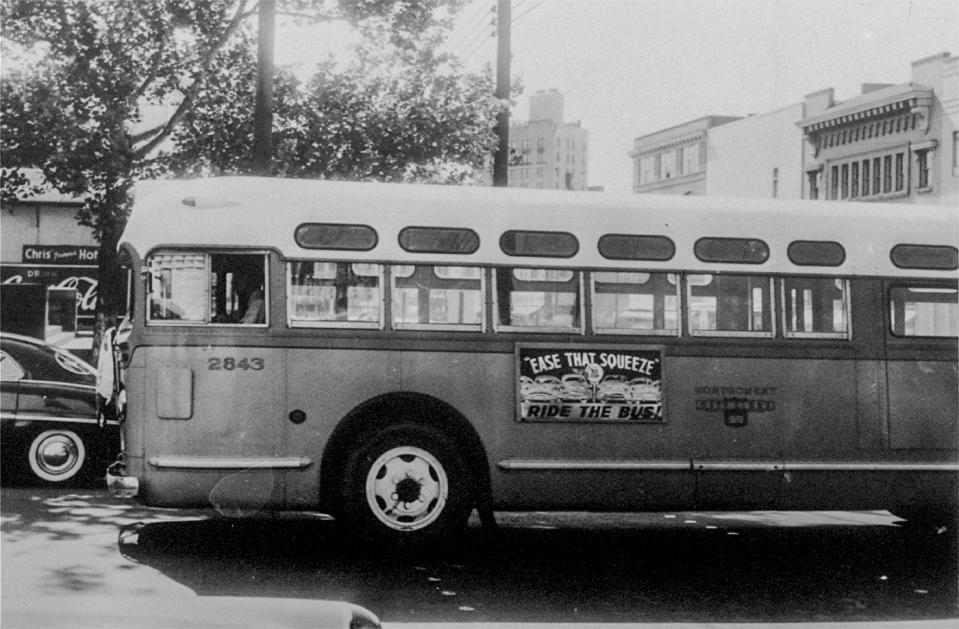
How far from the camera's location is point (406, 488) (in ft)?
23.9

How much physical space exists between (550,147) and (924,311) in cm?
15354

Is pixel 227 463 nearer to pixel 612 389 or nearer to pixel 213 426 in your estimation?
pixel 213 426

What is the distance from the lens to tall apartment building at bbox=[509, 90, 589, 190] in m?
151

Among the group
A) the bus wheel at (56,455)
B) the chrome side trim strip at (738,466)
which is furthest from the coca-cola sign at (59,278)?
the chrome side trim strip at (738,466)

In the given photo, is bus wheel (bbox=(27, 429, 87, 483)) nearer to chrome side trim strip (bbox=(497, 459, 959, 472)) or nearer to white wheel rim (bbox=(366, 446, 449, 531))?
white wheel rim (bbox=(366, 446, 449, 531))

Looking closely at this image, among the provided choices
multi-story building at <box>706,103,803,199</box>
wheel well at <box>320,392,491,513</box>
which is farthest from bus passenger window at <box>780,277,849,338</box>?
multi-story building at <box>706,103,803,199</box>

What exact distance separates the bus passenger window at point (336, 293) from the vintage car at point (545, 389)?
3.84ft

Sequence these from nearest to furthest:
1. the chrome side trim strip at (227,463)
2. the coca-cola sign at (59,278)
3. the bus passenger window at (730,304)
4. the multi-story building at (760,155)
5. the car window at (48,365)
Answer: the chrome side trim strip at (227,463), the bus passenger window at (730,304), the car window at (48,365), the coca-cola sign at (59,278), the multi-story building at (760,155)

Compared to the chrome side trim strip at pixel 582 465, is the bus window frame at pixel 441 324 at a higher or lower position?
higher

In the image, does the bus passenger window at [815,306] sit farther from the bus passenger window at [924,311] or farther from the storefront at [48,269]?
the storefront at [48,269]

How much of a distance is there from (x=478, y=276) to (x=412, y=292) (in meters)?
0.47

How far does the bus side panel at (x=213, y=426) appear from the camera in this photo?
23.3ft

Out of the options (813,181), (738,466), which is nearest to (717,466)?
(738,466)

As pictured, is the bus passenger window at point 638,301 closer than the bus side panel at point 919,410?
Yes
